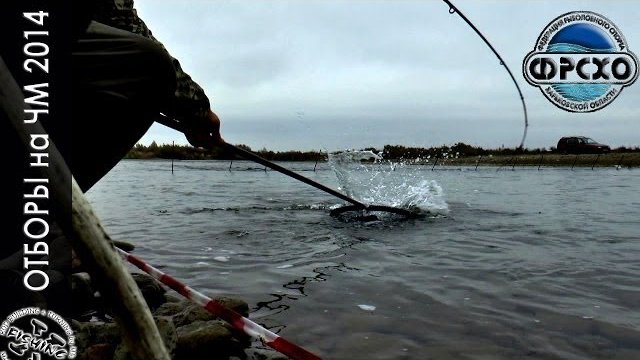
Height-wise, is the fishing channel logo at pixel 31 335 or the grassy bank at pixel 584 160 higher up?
the grassy bank at pixel 584 160

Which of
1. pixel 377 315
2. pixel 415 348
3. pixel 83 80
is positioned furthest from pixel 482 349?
pixel 83 80

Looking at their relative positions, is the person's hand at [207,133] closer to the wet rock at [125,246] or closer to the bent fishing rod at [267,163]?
the bent fishing rod at [267,163]

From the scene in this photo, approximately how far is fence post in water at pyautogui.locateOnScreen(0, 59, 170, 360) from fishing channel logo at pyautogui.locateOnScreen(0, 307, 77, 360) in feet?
3.12

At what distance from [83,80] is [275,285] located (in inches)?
128

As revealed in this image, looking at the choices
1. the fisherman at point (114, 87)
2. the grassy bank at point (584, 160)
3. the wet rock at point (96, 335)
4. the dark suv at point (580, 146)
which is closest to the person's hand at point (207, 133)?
the fisherman at point (114, 87)

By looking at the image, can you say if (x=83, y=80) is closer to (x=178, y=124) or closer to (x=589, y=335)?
(x=178, y=124)

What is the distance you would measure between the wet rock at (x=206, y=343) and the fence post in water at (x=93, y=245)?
1.75m

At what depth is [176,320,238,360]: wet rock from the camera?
324 centimetres

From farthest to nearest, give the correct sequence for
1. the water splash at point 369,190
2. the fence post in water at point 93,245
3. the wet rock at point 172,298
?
the water splash at point 369,190
the wet rock at point 172,298
the fence post in water at point 93,245

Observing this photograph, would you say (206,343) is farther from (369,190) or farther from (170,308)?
(369,190)

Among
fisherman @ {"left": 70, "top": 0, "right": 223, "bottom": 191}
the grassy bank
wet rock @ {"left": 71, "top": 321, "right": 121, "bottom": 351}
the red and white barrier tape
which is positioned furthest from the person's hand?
the grassy bank

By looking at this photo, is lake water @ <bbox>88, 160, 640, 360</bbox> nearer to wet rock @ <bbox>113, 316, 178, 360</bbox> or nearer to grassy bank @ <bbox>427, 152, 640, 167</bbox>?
wet rock @ <bbox>113, 316, 178, 360</bbox>

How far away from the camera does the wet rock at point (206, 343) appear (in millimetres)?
3244

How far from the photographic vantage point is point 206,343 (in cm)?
327
